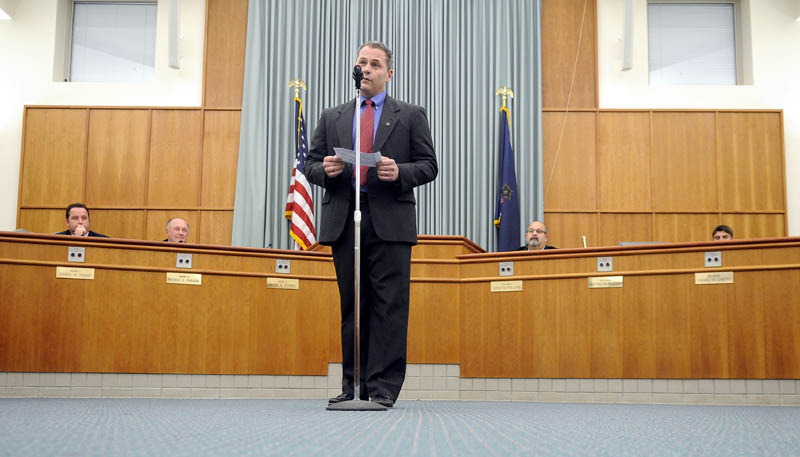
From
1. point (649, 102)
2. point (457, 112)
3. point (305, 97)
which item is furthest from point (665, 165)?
point (305, 97)

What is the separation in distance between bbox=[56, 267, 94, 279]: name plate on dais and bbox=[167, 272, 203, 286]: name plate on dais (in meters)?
0.42

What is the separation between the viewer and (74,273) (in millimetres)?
4531

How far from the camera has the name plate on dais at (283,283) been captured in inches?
194

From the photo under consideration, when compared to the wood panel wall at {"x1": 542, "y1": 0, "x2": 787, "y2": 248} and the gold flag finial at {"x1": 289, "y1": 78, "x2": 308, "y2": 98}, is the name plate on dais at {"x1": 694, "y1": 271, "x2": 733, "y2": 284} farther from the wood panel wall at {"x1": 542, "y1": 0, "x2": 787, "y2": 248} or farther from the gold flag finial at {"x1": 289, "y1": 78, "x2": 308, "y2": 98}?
the gold flag finial at {"x1": 289, "y1": 78, "x2": 308, "y2": 98}

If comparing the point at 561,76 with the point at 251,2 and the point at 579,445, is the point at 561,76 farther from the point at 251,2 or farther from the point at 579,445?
the point at 579,445

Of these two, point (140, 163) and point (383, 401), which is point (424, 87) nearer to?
point (140, 163)

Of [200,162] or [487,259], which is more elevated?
[200,162]

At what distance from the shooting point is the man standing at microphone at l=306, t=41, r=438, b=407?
3.09m

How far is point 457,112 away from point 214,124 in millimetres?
2363

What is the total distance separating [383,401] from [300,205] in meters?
4.43

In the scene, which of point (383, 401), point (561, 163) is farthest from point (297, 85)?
point (383, 401)

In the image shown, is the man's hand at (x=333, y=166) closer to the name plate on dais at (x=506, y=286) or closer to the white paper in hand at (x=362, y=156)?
the white paper in hand at (x=362, y=156)

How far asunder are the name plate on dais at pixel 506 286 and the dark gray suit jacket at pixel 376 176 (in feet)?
5.93

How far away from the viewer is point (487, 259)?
16.5 ft
